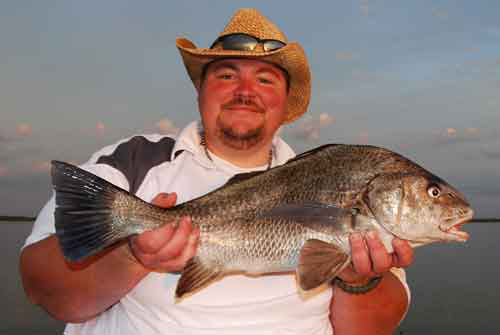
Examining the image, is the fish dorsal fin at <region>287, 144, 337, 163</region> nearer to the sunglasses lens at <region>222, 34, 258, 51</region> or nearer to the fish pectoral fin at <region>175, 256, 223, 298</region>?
the fish pectoral fin at <region>175, 256, 223, 298</region>

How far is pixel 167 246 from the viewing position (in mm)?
2686

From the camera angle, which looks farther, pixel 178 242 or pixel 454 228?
pixel 454 228

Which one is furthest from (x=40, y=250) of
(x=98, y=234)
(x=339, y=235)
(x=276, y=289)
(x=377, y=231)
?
(x=377, y=231)

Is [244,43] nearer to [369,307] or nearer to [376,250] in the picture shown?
[376,250]

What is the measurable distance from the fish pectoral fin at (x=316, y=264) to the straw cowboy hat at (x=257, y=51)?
1.75 m

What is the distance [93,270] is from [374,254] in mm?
1880

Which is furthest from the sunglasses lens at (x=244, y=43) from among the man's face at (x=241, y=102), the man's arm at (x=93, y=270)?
the man's arm at (x=93, y=270)

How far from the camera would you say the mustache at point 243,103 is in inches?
144

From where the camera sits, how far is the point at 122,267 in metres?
2.89

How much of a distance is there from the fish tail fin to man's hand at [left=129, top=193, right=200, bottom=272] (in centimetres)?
16

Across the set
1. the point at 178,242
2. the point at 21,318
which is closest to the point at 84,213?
the point at 178,242

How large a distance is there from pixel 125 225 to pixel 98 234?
0.57 ft

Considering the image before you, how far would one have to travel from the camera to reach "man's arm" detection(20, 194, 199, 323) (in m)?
2.80

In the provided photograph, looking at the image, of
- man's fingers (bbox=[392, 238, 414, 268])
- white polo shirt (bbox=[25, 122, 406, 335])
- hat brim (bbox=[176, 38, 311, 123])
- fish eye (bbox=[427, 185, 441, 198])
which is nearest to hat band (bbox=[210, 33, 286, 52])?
hat brim (bbox=[176, 38, 311, 123])
